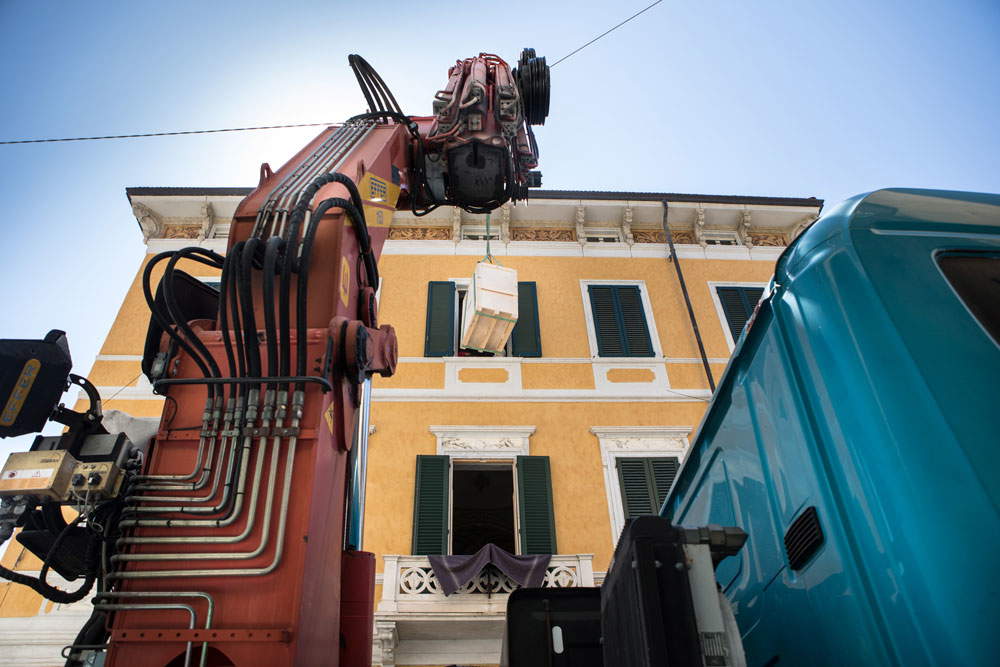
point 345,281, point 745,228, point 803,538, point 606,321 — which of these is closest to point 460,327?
point 606,321

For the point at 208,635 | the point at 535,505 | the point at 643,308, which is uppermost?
the point at 643,308

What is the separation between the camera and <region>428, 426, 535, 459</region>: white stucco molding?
9438 mm

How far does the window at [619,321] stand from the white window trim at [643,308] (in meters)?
0.04

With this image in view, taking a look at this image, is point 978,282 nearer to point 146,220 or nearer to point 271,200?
point 271,200

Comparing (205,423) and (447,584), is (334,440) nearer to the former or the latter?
(205,423)

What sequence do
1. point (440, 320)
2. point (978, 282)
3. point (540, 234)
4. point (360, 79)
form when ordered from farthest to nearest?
point (540, 234)
point (440, 320)
point (360, 79)
point (978, 282)

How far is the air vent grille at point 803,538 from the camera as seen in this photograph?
5.56 feet

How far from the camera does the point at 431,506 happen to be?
29.0 ft

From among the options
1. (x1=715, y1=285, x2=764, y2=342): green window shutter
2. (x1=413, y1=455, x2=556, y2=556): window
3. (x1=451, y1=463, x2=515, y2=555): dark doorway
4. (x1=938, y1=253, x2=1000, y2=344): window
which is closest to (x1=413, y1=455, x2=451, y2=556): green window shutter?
(x1=413, y1=455, x2=556, y2=556): window

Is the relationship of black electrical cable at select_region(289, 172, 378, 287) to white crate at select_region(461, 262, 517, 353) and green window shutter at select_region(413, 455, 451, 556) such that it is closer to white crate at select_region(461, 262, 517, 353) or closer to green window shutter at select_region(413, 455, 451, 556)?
white crate at select_region(461, 262, 517, 353)

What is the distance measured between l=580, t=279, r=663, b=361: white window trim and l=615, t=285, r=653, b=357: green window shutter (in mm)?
64

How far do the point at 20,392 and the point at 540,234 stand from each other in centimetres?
1082

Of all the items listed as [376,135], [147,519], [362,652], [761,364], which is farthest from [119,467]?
[376,135]

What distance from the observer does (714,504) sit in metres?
2.64
